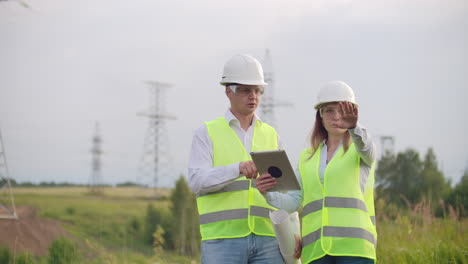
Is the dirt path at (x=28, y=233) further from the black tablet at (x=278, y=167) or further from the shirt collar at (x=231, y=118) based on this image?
the black tablet at (x=278, y=167)

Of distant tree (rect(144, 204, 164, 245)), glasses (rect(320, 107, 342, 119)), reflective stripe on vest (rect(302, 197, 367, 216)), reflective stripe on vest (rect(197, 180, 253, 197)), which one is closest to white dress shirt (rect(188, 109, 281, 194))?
reflective stripe on vest (rect(197, 180, 253, 197))

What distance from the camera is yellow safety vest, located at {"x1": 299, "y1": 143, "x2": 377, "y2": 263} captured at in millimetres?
4062

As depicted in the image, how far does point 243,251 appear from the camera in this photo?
4211 mm

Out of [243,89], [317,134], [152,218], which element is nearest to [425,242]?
[317,134]

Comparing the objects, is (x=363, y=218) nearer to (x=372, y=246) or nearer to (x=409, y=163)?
(x=372, y=246)

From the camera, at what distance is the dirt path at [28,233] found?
30.0 ft

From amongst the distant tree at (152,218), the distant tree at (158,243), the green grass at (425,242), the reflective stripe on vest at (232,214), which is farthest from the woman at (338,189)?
the distant tree at (152,218)

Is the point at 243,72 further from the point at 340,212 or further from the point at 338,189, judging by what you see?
the point at 340,212

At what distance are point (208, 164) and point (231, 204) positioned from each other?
0.34 meters

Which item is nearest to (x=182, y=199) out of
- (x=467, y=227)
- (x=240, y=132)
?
(x=467, y=227)

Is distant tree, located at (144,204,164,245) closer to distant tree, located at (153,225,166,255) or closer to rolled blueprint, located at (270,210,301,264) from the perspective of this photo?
distant tree, located at (153,225,166,255)

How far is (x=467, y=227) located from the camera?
27.8 ft

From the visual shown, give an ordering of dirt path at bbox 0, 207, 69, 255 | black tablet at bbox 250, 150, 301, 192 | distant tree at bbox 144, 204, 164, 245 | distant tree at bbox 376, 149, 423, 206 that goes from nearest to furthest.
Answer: black tablet at bbox 250, 150, 301, 192 < dirt path at bbox 0, 207, 69, 255 < distant tree at bbox 376, 149, 423, 206 < distant tree at bbox 144, 204, 164, 245

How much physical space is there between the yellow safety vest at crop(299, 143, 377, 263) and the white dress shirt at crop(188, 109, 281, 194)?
583 mm
